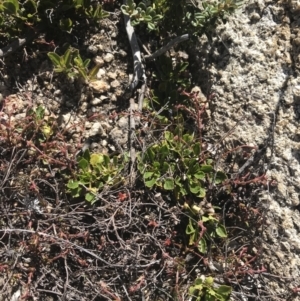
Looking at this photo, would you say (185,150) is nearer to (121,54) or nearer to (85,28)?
(121,54)

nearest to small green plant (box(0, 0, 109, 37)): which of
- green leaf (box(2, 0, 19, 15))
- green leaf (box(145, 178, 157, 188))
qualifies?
green leaf (box(2, 0, 19, 15))

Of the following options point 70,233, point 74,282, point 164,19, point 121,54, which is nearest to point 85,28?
point 121,54

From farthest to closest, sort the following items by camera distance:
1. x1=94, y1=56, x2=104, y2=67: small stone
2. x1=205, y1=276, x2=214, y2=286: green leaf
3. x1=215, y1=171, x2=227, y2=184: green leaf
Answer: x1=94, y1=56, x2=104, y2=67: small stone, x1=215, y1=171, x2=227, y2=184: green leaf, x1=205, y1=276, x2=214, y2=286: green leaf

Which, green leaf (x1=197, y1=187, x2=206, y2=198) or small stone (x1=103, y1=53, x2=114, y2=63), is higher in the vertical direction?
small stone (x1=103, y1=53, x2=114, y2=63)

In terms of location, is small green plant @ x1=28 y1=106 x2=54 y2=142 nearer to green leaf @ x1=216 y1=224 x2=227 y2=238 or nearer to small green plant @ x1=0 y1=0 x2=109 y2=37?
small green plant @ x1=0 y1=0 x2=109 y2=37

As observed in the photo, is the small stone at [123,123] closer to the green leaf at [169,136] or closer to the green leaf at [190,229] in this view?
the green leaf at [169,136]

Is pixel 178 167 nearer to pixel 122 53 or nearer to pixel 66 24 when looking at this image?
pixel 122 53
